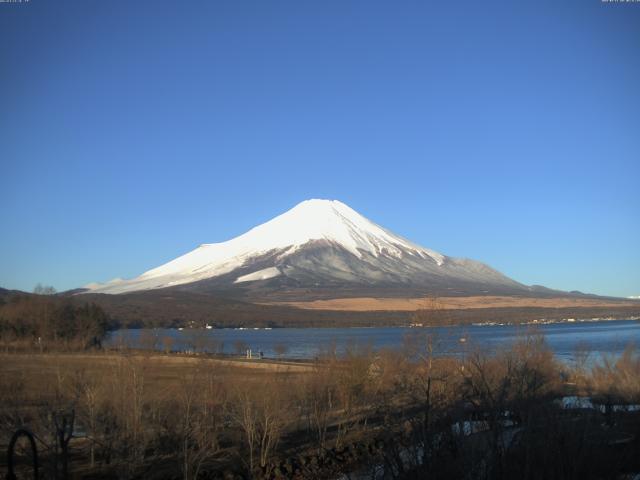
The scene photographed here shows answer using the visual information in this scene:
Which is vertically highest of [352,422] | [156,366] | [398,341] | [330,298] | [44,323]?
[330,298]

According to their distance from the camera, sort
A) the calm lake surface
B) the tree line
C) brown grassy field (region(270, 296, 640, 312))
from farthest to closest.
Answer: brown grassy field (region(270, 296, 640, 312)) → the tree line → the calm lake surface

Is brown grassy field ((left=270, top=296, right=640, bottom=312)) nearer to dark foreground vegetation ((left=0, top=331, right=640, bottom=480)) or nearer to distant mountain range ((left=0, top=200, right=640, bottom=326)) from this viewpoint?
distant mountain range ((left=0, top=200, right=640, bottom=326))

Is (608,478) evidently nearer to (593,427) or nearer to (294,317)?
(593,427)

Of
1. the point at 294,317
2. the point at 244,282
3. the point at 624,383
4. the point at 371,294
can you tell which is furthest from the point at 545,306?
the point at 624,383

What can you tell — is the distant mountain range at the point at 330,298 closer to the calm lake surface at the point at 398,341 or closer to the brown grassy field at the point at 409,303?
the brown grassy field at the point at 409,303

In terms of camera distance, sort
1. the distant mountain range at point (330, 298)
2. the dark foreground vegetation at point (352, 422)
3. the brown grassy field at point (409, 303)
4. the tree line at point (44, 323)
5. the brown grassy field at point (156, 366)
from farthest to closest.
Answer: the brown grassy field at point (409, 303)
the distant mountain range at point (330, 298)
the tree line at point (44, 323)
the brown grassy field at point (156, 366)
the dark foreground vegetation at point (352, 422)

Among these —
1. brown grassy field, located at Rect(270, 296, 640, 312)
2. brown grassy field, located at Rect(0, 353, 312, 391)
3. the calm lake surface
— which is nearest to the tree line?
the calm lake surface

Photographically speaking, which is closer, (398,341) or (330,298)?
(398,341)

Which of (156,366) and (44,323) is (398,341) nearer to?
(44,323)

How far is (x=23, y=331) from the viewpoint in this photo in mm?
51312

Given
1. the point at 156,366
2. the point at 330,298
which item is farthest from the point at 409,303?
the point at 156,366

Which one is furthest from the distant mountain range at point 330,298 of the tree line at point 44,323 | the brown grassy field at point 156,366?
the brown grassy field at point 156,366

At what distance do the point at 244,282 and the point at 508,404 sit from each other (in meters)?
173

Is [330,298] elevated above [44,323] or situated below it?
above
